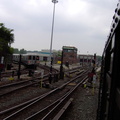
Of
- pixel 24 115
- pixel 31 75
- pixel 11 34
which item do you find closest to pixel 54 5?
pixel 11 34

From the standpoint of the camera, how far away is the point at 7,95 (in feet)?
29.4

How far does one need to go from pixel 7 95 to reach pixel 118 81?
8698mm

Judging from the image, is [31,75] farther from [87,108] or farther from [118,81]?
[118,81]

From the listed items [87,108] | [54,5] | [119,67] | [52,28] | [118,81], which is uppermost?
[54,5]

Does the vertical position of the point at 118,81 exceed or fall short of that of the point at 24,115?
it exceeds it

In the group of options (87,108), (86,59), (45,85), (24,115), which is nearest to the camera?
(24,115)

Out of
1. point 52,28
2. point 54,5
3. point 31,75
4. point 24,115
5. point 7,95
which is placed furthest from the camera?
point 54,5

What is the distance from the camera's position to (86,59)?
99438mm

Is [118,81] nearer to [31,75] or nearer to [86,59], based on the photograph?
[31,75]

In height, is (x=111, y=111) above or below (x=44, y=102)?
above

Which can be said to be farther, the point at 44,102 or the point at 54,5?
the point at 54,5

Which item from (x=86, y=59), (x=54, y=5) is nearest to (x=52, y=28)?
(x=54, y=5)

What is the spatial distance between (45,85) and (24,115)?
21.2ft

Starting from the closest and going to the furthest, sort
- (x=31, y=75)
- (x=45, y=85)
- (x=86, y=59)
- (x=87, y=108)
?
1. (x=87, y=108)
2. (x=45, y=85)
3. (x=31, y=75)
4. (x=86, y=59)
